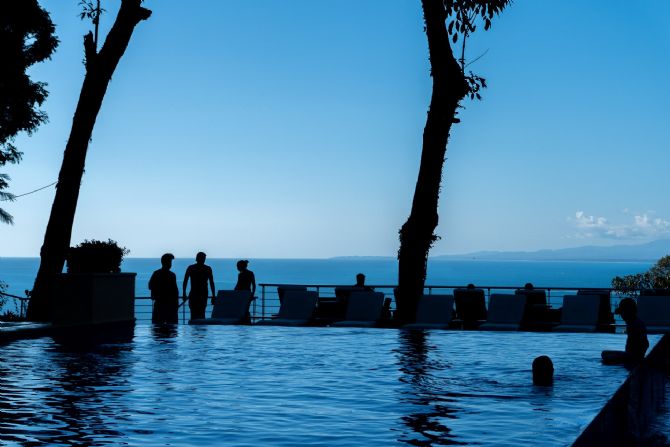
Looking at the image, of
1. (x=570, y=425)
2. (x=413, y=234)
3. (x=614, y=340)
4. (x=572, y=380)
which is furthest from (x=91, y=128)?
(x=570, y=425)

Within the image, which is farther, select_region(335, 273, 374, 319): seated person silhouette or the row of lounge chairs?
select_region(335, 273, 374, 319): seated person silhouette

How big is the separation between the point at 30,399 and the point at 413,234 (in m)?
13.8

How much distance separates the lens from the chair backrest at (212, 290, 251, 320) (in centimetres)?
2042

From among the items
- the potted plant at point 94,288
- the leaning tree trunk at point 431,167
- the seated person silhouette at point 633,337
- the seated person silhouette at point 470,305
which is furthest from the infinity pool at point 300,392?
the leaning tree trunk at point 431,167

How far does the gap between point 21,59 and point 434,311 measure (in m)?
16.2

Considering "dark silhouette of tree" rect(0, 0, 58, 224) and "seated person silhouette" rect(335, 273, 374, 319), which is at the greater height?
"dark silhouette of tree" rect(0, 0, 58, 224)

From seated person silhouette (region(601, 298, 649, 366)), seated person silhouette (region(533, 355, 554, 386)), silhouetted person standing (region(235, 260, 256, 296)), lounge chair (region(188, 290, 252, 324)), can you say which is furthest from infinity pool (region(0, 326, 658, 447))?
silhouetted person standing (region(235, 260, 256, 296))

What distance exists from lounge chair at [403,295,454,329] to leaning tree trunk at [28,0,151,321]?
7.95m

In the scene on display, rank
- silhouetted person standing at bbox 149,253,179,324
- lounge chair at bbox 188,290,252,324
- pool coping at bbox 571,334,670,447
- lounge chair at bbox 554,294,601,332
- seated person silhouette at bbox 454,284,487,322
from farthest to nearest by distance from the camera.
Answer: lounge chair at bbox 188,290,252,324, seated person silhouette at bbox 454,284,487,322, lounge chair at bbox 554,294,601,332, silhouetted person standing at bbox 149,253,179,324, pool coping at bbox 571,334,670,447

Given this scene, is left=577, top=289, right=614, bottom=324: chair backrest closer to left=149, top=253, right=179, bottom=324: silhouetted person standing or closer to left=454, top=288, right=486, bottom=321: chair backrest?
left=454, top=288, right=486, bottom=321: chair backrest

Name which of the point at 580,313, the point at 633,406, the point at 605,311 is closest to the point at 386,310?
the point at 580,313

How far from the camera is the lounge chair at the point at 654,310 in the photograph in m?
18.0

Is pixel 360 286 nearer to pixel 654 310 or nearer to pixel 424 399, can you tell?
pixel 654 310

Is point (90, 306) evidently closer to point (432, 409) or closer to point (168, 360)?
point (168, 360)
